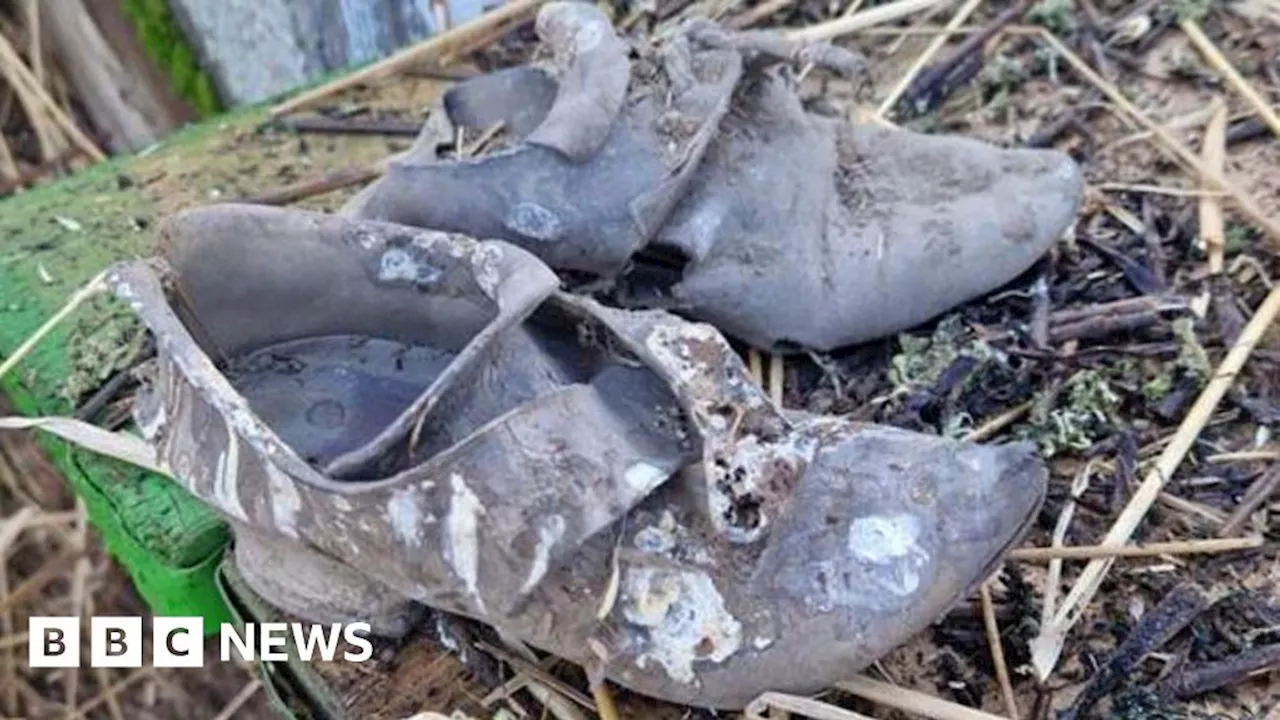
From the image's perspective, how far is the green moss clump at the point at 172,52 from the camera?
1.81 meters

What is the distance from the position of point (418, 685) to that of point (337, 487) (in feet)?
0.57

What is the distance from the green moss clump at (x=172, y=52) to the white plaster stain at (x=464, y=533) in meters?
0.99

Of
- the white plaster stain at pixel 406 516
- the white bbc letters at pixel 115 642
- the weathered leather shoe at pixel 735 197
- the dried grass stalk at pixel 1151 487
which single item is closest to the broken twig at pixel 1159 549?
the dried grass stalk at pixel 1151 487

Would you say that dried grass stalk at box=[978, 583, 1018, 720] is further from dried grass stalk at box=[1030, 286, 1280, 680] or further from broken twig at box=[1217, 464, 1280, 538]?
broken twig at box=[1217, 464, 1280, 538]

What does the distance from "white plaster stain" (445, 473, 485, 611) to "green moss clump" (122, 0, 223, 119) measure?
0.99 meters

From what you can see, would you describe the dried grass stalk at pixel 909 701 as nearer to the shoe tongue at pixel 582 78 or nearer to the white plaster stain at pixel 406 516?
the white plaster stain at pixel 406 516

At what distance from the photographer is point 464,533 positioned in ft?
3.03

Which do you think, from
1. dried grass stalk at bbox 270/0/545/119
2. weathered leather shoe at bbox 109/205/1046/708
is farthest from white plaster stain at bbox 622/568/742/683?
dried grass stalk at bbox 270/0/545/119

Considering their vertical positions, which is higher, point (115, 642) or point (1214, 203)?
point (1214, 203)

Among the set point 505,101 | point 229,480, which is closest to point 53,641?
point 505,101

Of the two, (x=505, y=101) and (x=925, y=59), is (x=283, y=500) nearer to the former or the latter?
(x=505, y=101)

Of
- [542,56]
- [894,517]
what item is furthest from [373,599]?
[542,56]

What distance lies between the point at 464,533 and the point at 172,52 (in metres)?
1.04

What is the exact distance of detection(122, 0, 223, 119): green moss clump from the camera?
181 centimetres
